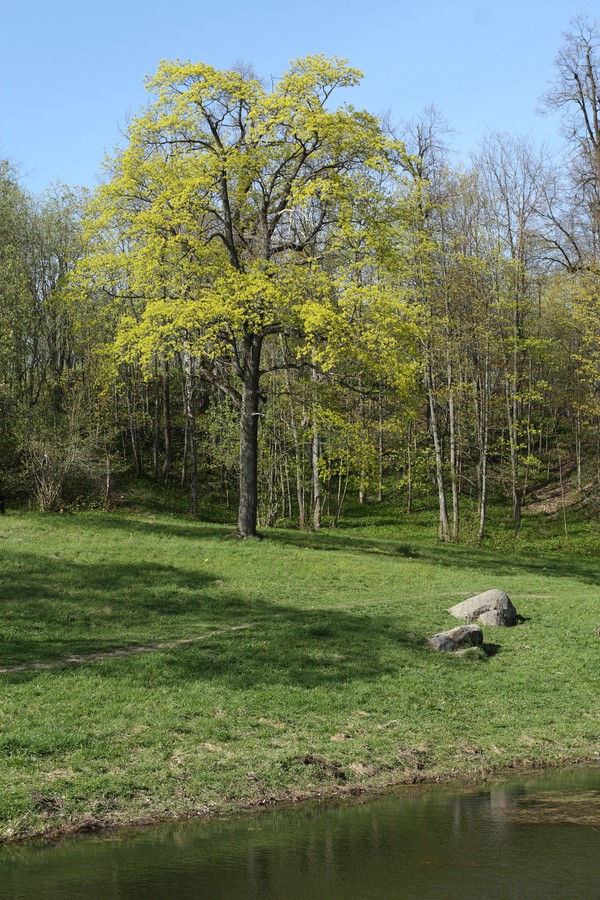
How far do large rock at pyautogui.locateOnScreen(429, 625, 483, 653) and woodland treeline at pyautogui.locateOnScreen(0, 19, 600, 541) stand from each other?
10.1m

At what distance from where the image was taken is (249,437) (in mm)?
29812

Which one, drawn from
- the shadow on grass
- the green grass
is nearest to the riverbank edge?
the green grass

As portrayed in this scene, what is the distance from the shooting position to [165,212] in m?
28.1

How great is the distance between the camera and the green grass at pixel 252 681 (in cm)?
1091

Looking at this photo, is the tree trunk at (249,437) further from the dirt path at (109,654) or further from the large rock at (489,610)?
the dirt path at (109,654)

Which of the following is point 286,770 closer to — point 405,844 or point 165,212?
point 405,844

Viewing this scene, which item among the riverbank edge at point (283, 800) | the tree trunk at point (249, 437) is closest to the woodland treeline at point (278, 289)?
the tree trunk at point (249, 437)

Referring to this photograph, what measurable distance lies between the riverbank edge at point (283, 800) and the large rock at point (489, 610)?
699 centimetres

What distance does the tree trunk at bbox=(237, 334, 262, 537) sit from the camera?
97.3 ft

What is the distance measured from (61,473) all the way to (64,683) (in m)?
20.1

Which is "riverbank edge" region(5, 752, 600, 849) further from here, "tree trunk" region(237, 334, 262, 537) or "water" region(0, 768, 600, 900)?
"tree trunk" region(237, 334, 262, 537)

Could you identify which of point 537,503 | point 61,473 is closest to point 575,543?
point 537,503

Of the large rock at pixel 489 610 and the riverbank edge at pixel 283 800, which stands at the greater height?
the large rock at pixel 489 610

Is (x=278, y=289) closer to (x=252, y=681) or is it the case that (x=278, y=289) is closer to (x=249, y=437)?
(x=249, y=437)
